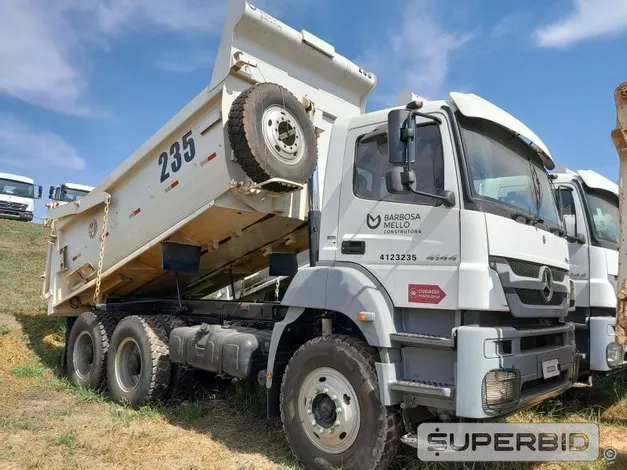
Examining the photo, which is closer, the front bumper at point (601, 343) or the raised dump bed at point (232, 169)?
the raised dump bed at point (232, 169)

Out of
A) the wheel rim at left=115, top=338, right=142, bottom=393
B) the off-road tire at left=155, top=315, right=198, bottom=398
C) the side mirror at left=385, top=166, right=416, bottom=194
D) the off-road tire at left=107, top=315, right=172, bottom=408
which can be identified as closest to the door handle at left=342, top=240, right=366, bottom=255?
the side mirror at left=385, top=166, right=416, bottom=194

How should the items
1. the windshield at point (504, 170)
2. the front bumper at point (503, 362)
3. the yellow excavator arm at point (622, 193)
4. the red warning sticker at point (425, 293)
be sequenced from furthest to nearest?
the windshield at point (504, 170) < the red warning sticker at point (425, 293) < the yellow excavator arm at point (622, 193) < the front bumper at point (503, 362)

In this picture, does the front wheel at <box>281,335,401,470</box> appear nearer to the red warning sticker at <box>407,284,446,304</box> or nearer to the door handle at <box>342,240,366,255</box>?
the red warning sticker at <box>407,284,446,304</box>

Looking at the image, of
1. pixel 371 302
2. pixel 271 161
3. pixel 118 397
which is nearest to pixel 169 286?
pixel 118 397

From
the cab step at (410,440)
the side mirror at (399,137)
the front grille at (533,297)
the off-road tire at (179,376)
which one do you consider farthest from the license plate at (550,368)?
the off-road tire at (179,376)

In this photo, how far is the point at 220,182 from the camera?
5180 millimetres

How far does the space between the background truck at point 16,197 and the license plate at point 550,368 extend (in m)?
25.9

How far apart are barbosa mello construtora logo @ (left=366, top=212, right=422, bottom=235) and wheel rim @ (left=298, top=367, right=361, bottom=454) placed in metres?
1.13

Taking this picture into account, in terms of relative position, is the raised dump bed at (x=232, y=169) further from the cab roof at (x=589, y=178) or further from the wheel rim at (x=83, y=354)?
the cab roof at (x=589, y=178)

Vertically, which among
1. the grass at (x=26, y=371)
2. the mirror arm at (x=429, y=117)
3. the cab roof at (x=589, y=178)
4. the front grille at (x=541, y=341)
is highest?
the cab roof at (x=589, y=178)

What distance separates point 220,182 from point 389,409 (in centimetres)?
266

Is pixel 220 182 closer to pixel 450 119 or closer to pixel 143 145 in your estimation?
pixel 143 145

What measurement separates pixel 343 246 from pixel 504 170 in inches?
53.2

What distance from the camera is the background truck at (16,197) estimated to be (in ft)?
80.7
